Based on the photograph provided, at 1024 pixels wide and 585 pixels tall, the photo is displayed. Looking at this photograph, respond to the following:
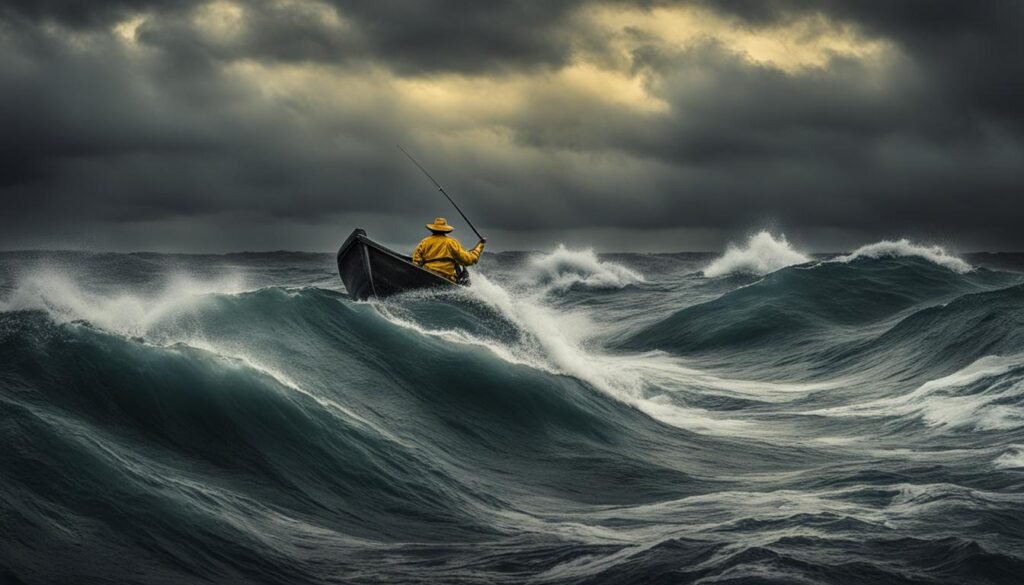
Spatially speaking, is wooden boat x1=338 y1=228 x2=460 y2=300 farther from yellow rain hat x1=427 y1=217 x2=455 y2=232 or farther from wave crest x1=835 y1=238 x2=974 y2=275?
wave crest x1=835 y1=238 x2=974 y2=275

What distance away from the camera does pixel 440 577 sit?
325 inches

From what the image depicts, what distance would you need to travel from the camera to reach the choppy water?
8.39 metres

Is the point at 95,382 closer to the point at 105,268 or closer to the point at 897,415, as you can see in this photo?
the point at 897,415

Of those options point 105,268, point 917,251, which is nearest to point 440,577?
point 917,251

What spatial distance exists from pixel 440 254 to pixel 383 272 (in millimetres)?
1708

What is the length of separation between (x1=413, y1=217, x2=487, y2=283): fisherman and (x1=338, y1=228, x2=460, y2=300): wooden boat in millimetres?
694

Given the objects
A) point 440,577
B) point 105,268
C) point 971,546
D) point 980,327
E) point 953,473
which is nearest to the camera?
point 440,577

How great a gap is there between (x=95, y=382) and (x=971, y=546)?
334 inches

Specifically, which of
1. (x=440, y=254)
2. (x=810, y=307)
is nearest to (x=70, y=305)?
(x=440, y=254)

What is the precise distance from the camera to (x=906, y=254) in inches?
1494

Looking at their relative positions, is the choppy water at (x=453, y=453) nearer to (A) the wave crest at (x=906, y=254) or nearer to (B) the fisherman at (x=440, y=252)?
(B) the fisherman at (x=440, y=252)

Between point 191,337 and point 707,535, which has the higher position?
point 191,337

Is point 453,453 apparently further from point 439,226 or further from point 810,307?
point 810,307

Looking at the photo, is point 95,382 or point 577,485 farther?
point 577,485
